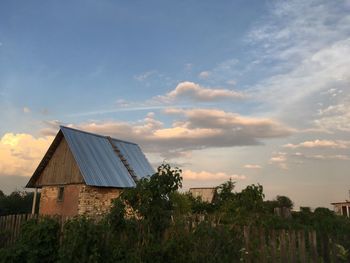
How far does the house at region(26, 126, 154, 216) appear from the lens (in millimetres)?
21344

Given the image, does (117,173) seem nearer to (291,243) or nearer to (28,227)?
(28,227)

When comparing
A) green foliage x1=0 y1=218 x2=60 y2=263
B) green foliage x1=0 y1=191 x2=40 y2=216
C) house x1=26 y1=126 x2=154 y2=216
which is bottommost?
green foliage x1=0 y1=218 x2=60 y2=263

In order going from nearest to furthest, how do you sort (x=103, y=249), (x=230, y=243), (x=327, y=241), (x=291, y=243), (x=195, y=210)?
(x=230, y=243)
(x=103, y=249)
(x=291, y=243)
(x=327, y=241)
(x=195, y=210)

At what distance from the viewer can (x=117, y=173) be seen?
75.8 feet

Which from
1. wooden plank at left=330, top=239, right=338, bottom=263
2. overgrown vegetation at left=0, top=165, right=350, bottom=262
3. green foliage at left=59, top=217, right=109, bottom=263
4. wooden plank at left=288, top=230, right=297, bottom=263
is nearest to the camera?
overgrown vegetation at left=0, top=165, right=350, bottom=262

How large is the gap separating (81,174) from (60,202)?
3.05 metres

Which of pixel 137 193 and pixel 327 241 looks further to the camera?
pixel 327 241

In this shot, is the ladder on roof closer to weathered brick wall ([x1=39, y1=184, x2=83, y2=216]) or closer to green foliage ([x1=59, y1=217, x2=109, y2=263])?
weathered brick wall ([x1=39, y1=184, x2=83, y2=216])

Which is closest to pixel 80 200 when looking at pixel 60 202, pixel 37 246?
pixel 60 202

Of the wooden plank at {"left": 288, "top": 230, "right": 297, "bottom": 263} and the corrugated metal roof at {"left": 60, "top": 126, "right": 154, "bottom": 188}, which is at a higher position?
the corrugated metal roof at {"left": 60, "top": 126, "right": 154, "bottom": 188}

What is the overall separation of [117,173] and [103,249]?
16.1 m

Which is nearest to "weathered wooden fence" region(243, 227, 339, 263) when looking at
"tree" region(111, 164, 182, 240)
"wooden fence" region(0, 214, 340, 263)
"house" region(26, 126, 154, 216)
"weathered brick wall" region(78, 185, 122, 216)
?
"wooden fence" region(0, 214, 340, 263)

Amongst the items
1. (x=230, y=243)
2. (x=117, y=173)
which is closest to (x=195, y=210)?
(x=117, y=173)

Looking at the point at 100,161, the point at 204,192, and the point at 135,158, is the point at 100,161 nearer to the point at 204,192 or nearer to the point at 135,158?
the point at 135,158
